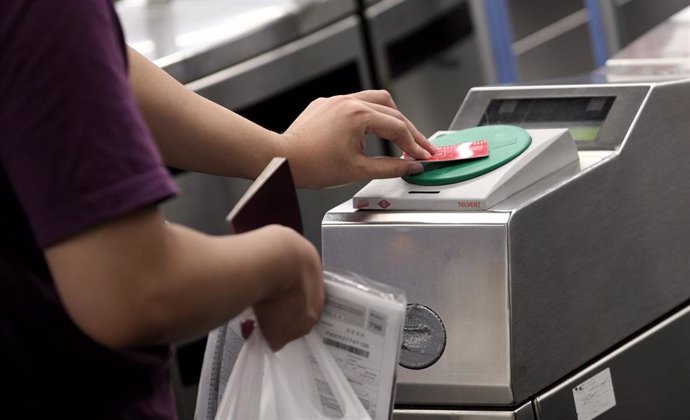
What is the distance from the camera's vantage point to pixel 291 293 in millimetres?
858

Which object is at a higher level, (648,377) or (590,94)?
(590,94)

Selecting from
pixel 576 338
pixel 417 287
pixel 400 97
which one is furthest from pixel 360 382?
pixel 400 97

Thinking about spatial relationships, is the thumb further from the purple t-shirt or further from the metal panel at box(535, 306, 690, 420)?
the purple t-shirt

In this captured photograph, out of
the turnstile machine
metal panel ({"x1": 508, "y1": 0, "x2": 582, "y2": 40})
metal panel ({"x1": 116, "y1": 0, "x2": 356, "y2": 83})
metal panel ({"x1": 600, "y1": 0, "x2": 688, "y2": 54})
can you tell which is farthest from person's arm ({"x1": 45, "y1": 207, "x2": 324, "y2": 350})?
metal panel ({"x1": 508, "y1": 0, "x2": 582, "y2": 40})

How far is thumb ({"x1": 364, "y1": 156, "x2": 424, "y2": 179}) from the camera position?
1.14 m

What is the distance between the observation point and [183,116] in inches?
43.8

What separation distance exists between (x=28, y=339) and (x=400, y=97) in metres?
1.96

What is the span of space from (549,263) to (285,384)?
0.29 meters

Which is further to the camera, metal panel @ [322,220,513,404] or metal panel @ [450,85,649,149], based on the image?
metal panel @ [450,85,649,149]

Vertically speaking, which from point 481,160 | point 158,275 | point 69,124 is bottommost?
point 481,160

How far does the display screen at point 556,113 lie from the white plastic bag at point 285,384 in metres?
0.42

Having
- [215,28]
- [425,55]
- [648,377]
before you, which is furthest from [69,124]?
[425,55]

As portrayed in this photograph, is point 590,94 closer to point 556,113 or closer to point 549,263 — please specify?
point 556,113

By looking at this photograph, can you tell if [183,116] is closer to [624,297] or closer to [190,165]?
[190,165]
